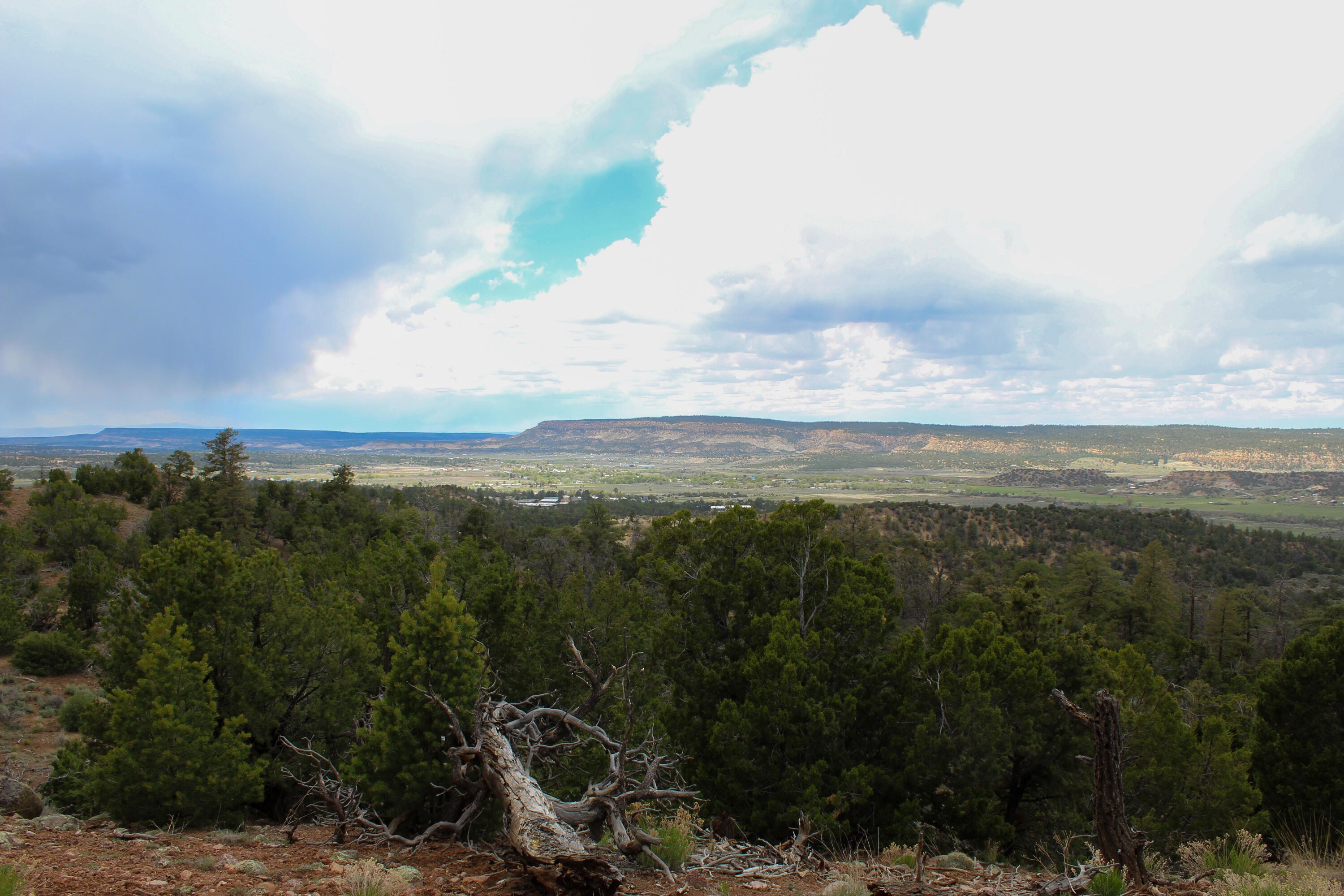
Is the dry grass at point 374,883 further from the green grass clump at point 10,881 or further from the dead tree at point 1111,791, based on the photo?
the dead tree at point 1111,791

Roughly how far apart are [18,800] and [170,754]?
1.91m

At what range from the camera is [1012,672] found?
51.8 feet

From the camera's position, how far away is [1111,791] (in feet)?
19.5

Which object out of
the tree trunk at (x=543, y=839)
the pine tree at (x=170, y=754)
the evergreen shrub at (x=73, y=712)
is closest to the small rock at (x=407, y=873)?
the tree trunk at (x=543, y=839)

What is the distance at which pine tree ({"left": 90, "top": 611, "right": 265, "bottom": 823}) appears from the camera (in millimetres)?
11523

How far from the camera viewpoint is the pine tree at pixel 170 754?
1152 cm

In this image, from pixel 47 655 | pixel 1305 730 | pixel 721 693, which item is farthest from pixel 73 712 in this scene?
pixel 1305 730

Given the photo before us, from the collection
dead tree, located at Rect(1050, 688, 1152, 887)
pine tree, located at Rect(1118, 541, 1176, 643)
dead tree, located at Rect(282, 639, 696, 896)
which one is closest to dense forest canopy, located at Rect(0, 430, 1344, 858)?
dead tree, located at Rect(282, 639, 696, 896)

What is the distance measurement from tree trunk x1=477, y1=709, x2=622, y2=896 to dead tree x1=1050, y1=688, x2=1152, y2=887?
4292 millimetres

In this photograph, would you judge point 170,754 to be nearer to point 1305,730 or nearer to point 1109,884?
point 1109,884

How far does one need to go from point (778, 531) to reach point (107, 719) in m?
15.4

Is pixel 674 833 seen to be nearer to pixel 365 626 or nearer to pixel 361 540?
pixel 365 626

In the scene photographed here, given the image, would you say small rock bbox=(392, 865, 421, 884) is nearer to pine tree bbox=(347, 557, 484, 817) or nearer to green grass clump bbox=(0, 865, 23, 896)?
green grass clump bbox=(0, 865, 23, 896)

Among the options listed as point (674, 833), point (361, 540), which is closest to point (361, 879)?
point (674, 833)
